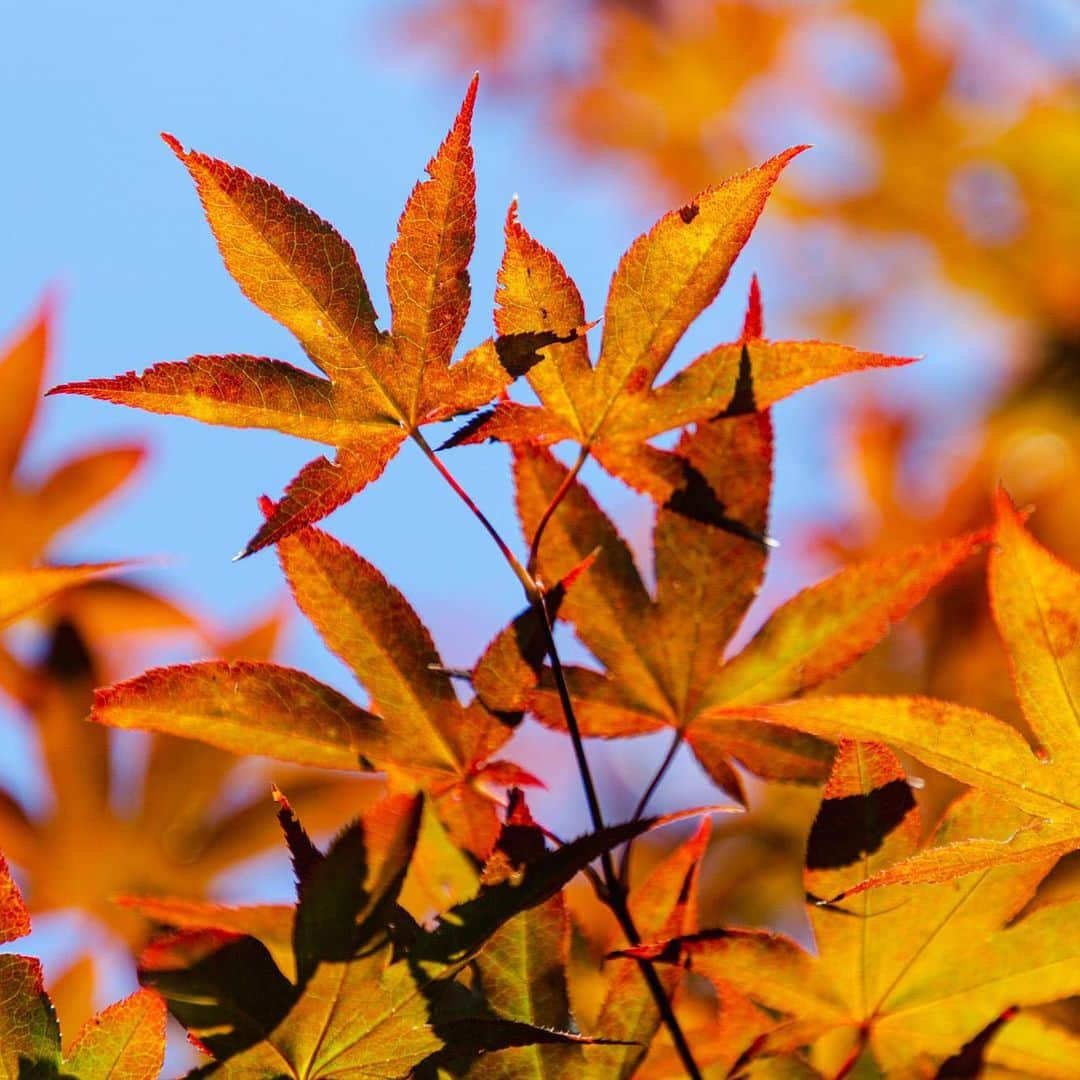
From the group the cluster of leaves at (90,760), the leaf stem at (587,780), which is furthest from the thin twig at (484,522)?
the cluster of leaves at (90,760)

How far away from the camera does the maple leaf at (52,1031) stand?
0.50 m

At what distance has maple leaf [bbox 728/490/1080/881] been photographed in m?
0.52

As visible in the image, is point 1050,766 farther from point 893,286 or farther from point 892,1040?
point 893,286

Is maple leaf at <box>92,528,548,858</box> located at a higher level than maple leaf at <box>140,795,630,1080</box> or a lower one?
higher

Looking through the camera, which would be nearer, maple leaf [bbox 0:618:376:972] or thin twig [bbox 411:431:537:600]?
thin twig [bbox 411:431:537:600]

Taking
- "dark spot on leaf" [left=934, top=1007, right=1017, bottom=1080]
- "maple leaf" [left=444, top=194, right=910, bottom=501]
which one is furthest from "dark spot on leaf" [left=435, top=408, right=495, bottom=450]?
"dark spot on leaf" [left=934, top=1007, right=1017, bottom=1080]

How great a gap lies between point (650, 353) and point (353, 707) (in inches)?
9.6

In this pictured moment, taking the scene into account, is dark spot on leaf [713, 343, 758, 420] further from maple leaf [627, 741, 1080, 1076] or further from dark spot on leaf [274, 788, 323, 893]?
dark spot on leaf [274, 788, 323, 893]

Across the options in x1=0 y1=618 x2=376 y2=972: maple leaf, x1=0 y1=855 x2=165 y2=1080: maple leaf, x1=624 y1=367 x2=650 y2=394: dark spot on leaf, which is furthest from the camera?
x1=0 y1=618 x2=376 y2=972: maple leaf

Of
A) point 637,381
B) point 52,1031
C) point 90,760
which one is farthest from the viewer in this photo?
point 90,760

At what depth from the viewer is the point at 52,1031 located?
1.66 ft

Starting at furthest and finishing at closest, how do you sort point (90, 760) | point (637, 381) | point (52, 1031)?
point (90, 760), point (637, 381), point (52, 1031)

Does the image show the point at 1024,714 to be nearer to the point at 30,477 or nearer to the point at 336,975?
the point at 336,975

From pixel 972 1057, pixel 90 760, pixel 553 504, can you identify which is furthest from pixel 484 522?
pixel 90 760
